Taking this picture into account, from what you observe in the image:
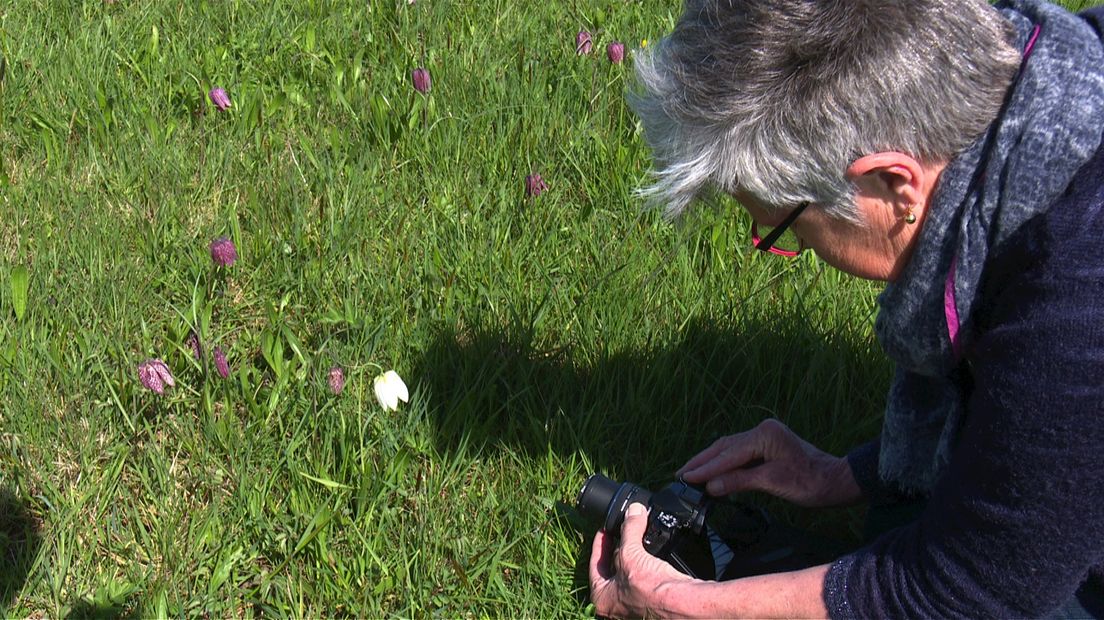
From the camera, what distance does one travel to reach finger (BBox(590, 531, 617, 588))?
70.7 inches

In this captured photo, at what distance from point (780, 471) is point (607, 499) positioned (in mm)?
296

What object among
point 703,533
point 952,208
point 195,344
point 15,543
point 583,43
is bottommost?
point 15,543

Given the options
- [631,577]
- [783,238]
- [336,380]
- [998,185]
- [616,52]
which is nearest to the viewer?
[998,185]

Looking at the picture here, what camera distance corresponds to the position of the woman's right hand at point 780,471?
1898mm

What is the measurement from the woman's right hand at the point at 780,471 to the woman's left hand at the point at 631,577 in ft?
0.60

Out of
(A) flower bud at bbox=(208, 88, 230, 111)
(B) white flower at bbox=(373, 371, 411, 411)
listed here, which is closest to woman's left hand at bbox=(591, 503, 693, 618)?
(B) white flower at bbox=(373, 371, 411, 411)

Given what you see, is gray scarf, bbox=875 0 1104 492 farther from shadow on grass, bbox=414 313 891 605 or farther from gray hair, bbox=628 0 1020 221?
shadow on grass, bbox=414 313 891 605

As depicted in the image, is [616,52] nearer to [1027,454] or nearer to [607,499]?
[607,499]

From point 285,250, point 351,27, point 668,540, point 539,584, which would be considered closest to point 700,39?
point 668,540

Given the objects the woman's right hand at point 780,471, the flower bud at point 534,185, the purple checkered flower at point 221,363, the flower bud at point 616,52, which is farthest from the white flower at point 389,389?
the flower bud at point 616,52

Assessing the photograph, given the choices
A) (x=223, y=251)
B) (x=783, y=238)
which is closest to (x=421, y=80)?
(x=223, y=251)

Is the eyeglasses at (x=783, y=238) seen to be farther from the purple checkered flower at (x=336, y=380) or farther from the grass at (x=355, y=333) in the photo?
the purple checkered flower at (x=336, y=380)

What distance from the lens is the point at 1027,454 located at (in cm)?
127

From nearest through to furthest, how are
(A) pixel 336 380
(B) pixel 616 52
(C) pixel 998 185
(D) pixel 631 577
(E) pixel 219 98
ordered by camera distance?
(C) pixel 998 185
(D) pixel 631 577
(A) pixel 336 380
(E) pixel 219 98
(B) pixel 616 52
